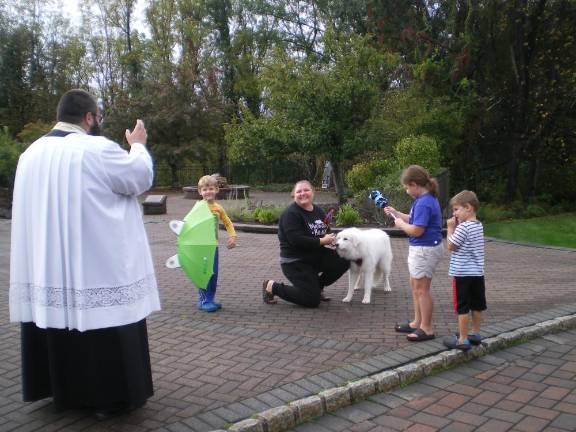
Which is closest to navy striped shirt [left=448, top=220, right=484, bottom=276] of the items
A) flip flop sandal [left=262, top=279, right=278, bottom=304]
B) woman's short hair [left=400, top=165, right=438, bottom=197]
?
woman's short hair [left=400, top=165, right=438, bottom=197]

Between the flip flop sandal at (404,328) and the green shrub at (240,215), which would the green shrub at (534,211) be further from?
the flip flop sandal at (404,328)

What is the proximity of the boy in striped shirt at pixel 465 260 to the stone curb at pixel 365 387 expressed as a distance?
0.25 meters

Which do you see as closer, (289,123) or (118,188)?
(118,188)

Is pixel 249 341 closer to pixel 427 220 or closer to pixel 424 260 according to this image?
pixel 424 260

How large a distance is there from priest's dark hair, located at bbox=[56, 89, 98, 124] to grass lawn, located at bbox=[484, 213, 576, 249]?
36.8 ft

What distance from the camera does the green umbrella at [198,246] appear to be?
5.91m

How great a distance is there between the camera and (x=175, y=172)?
111 feet

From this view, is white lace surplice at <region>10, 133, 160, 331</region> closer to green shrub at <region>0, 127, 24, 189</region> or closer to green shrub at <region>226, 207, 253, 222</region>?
green shrub at <region>226, 207, 253, 222</region>

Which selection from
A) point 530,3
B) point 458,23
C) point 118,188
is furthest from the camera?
point 458,23

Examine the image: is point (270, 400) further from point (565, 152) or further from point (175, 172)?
point (175, 172)

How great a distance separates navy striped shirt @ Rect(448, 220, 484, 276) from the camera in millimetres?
4785

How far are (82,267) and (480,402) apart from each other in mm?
3002

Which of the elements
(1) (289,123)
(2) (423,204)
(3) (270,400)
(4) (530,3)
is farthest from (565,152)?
(3) (270,400)

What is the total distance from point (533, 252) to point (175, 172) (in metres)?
25.9
